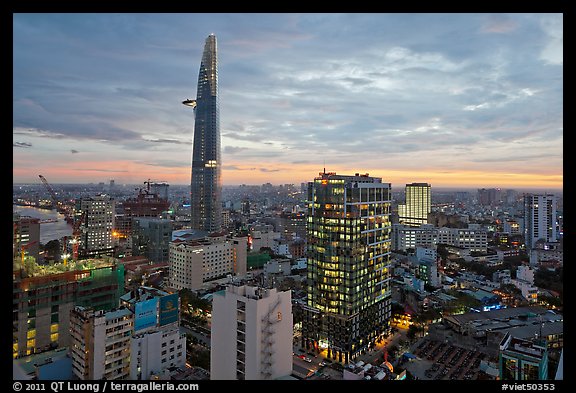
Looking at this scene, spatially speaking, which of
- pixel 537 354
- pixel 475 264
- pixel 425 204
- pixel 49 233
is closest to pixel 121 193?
pixel 49 233

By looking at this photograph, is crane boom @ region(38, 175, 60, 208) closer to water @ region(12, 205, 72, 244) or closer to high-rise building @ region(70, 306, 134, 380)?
water @ region(12, 205, 72, 244)

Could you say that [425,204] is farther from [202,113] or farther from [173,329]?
[173,329]

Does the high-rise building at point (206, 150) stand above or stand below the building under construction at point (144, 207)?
above

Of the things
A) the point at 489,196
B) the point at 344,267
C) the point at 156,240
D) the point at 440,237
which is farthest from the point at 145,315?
the point at 489,196

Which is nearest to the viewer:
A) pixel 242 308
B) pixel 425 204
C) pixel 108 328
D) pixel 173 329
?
pixel 242 308

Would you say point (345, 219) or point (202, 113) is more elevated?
point (202, 113)

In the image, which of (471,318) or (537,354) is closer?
(537,354)

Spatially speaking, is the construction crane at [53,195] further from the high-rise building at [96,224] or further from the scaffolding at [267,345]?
the scaffolding at [267,345]

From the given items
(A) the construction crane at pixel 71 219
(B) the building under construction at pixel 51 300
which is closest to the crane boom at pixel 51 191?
(A) the construction crane at pixel 71 219
